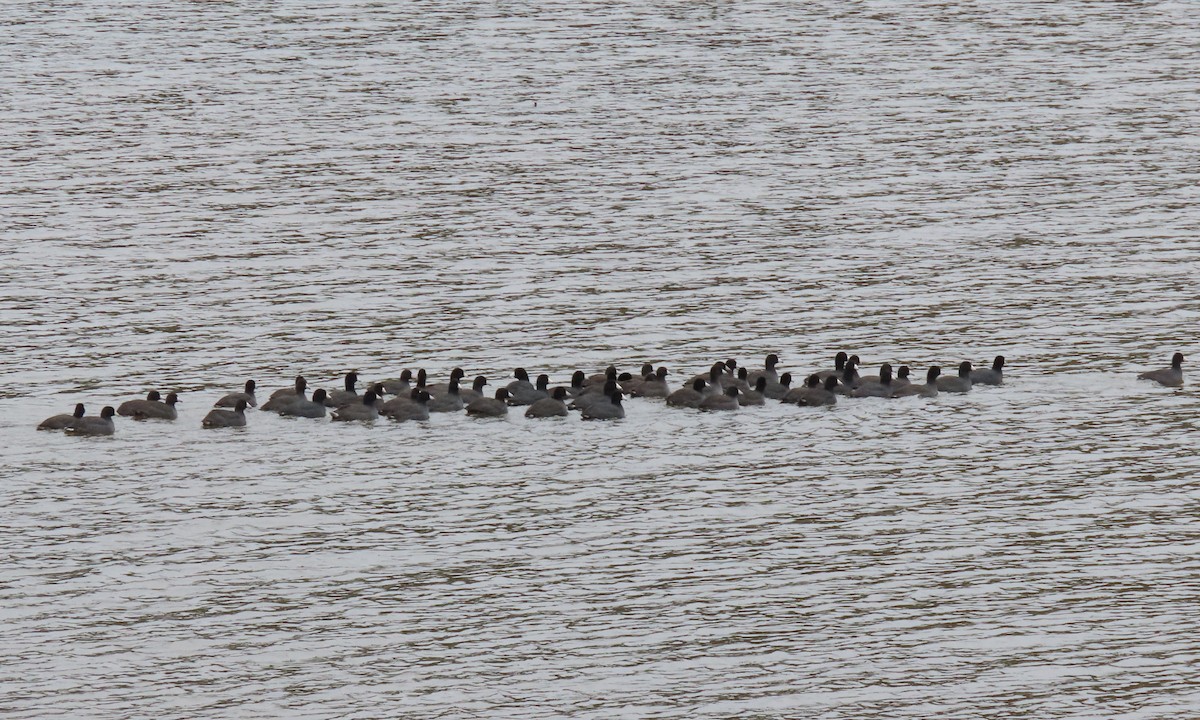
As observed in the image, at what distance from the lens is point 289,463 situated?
96.7ft

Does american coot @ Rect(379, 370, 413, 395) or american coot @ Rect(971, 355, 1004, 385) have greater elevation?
american coot @ Rect(379, 370, 413, 395)

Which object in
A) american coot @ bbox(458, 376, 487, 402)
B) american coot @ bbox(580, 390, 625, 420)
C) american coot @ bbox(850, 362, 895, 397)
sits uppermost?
american coot @ bbox(458, 376, 487, 402)

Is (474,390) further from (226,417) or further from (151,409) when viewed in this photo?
(151,409)

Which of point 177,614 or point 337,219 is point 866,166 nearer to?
point 337,219

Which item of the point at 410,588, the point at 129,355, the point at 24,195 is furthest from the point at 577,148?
the point at 410,588

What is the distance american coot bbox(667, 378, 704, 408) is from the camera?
31.9m

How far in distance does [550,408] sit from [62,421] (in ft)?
24.4

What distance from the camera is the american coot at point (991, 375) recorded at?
33031mm

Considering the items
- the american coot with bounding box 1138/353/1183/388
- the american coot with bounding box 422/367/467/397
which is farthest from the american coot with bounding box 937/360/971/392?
the american coot with bounding box 422/367/467/397

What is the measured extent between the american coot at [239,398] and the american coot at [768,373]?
26.0 ft

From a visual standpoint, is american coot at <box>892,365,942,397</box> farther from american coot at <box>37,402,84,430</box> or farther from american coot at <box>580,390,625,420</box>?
american coot at <box>37,402,84,430</box>

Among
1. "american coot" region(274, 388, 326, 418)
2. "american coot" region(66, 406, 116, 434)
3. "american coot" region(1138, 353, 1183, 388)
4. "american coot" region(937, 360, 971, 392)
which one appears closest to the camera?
"american coot" region(66, 406, 116, 434)

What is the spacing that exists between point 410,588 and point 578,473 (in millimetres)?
4876

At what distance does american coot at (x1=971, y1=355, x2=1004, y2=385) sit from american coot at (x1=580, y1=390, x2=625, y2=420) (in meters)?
6.11
